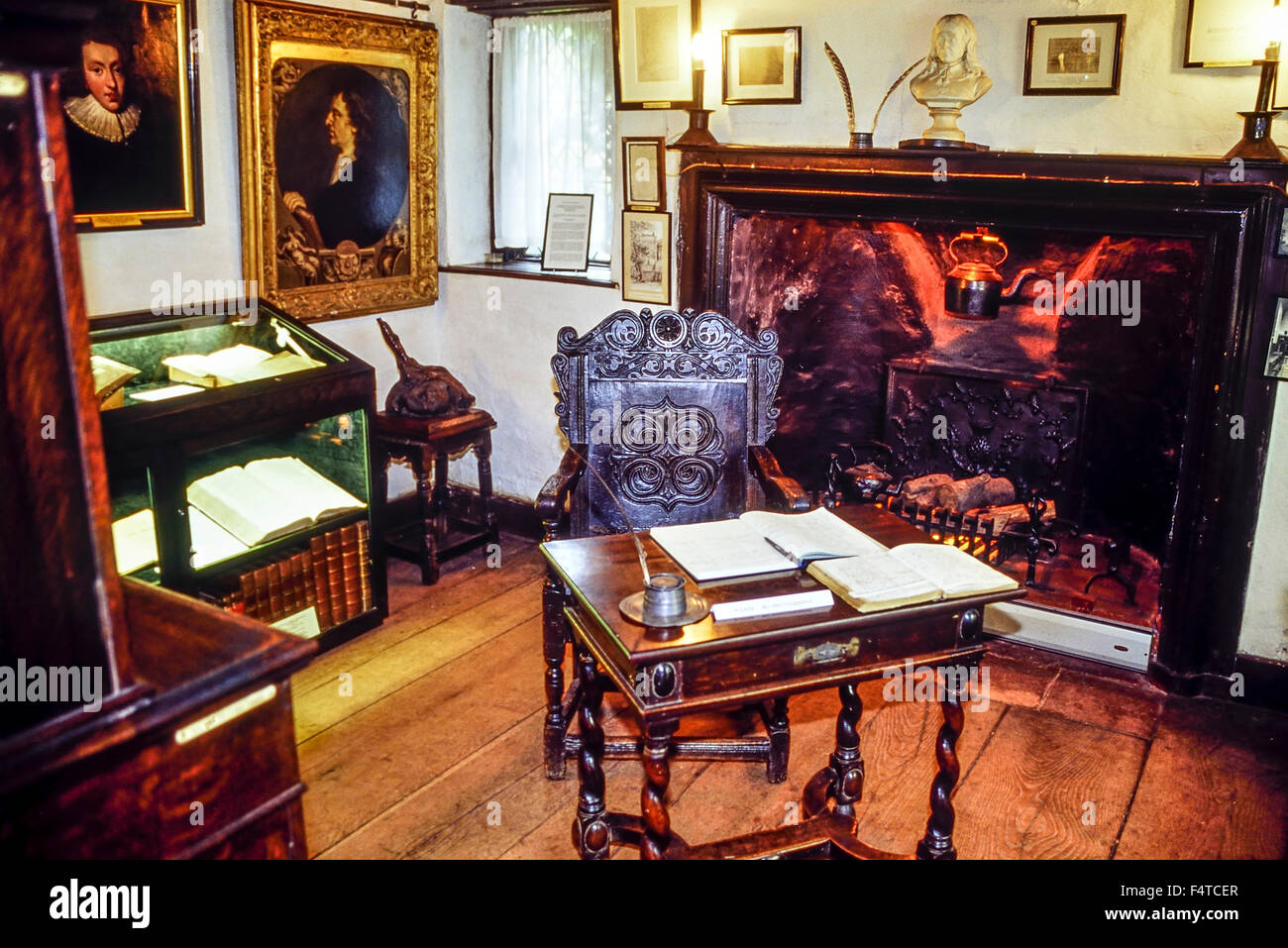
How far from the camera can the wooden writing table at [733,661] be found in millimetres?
2064

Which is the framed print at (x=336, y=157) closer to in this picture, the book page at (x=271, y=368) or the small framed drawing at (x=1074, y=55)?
the book page at (x=271, y=368)

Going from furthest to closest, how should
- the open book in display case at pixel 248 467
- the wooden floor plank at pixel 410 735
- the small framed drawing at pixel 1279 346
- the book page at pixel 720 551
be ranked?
the open book in display case at pixel 248 467 → the small framed drawing at pixel 1279 346 → the wooden floor plank at pixel 410 735 → the book page at pixel 720 551

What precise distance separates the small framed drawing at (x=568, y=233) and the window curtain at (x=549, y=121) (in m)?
0.07

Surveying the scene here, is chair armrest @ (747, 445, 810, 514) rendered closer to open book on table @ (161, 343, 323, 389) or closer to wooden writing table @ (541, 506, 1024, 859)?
wooden writing table @ (541, 506, 1024, 859)

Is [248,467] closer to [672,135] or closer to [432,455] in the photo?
[432,455]

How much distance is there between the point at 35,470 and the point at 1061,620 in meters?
3.54

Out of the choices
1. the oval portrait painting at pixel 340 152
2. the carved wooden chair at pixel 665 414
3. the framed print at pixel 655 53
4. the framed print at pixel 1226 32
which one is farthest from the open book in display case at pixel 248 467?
the framed print at pixel 1226 32

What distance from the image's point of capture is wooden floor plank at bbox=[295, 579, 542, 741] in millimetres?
3523

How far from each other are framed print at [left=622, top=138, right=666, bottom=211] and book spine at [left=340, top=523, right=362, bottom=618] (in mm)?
1819

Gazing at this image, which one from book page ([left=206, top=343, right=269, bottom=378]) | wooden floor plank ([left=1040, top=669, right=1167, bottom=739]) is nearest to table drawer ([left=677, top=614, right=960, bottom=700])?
wooden floor plank ([left=1040, top=669, right=1167, bottom=739])

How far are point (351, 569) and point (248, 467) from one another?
546mm

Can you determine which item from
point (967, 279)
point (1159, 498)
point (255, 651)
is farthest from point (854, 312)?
point (255, 651)

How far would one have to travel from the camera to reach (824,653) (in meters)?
2.17

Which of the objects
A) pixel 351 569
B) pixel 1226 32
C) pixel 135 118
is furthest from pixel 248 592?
pixel 1226 32
